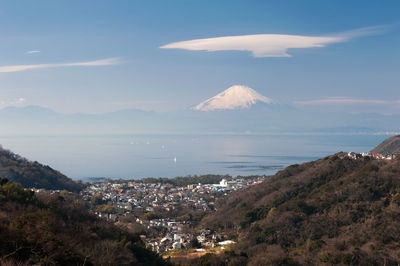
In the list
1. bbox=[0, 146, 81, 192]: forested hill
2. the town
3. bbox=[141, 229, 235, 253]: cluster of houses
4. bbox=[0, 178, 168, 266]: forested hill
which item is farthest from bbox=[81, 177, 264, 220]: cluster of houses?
bbox=[0, 178, 168, 266]: forested hill

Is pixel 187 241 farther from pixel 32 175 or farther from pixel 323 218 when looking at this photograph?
pixel 32 175

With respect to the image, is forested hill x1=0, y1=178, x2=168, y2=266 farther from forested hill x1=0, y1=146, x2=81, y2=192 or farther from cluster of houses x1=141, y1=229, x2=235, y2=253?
A: forested hill x1=0, y1=146, x2=81, y2=192

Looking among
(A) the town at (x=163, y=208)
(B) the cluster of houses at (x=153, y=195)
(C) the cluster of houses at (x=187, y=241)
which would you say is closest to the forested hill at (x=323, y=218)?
(C) the cluster of houses at (x=187, y=241)

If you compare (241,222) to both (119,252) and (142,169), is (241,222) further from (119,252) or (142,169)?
(142,169)

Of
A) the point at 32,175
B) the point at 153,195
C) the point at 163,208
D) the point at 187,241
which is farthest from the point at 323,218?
the point at 32,175

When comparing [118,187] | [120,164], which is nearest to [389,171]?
[118,187]

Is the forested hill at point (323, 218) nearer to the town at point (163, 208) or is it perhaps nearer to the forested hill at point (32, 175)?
the town at point (163, 208)
